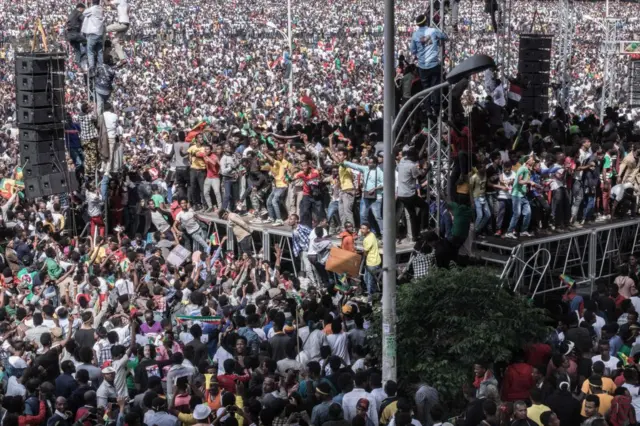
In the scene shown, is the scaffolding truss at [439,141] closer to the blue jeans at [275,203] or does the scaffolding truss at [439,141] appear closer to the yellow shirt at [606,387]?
the blue jeans at [275,203]

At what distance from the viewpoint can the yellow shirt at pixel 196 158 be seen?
72.8ft

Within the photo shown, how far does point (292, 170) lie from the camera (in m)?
20.6

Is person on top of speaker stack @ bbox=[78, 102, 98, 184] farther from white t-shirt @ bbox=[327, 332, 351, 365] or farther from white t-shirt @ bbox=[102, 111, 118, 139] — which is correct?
white t-shirt @ bbox=[327, 332, 351, 365]

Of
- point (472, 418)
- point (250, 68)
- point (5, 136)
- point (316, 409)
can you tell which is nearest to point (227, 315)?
point (316, 409)

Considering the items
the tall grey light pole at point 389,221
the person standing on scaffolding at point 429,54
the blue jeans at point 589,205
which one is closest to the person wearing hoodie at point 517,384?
the tall grey light pole at point 389,221

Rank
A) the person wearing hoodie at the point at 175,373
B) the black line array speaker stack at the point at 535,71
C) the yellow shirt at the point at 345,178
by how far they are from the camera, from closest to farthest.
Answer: the person wearing hoodie at the point at 175,373 → the yellow shirt at the point at 345,178 → the black line array speaker stack at the point at 535,71

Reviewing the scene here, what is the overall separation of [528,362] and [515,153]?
21.2 ft

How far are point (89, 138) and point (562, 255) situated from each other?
8.09 m

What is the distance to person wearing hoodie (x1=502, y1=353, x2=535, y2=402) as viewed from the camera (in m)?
13.9

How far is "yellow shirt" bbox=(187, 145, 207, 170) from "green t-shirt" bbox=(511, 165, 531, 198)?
559 centimetres

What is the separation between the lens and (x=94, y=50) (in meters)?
22.6

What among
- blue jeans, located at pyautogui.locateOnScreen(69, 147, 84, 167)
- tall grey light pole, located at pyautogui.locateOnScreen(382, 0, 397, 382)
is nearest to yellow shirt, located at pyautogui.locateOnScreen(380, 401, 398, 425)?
tall grey light pole, located at pyautogui.locateOnScreen(382, 0, 397, 382)

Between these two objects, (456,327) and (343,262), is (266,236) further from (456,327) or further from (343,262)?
(456,327)

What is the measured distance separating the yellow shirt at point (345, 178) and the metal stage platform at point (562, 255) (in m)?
2.05
